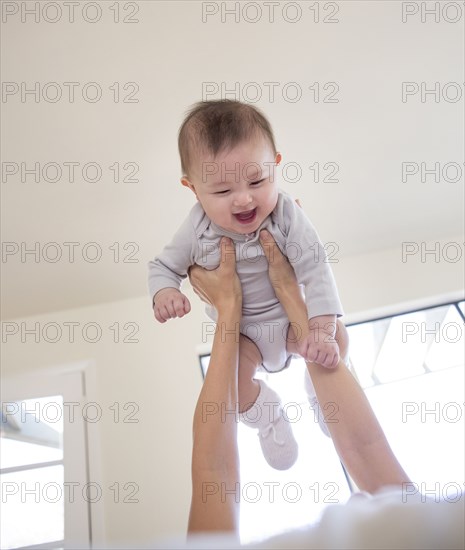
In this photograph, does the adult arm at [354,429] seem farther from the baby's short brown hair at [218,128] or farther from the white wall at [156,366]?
the white wall at [156,366]

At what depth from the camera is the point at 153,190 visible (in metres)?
2.13

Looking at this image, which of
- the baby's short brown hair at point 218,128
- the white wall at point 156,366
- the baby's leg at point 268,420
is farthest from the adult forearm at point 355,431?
the white wall at point 156,366

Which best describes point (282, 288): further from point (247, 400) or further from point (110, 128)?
point (110, 128)

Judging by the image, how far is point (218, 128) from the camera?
36.8 inches

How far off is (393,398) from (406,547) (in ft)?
7.17

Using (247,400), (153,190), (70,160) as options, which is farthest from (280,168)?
(247,400)

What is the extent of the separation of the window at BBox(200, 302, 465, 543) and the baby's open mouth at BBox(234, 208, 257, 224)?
55.5 inches

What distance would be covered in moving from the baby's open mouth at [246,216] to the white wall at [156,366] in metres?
1.51

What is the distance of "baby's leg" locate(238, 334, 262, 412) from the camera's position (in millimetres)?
985

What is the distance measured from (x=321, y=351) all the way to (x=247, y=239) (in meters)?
0.32

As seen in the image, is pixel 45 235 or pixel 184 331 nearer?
pixel 45 235

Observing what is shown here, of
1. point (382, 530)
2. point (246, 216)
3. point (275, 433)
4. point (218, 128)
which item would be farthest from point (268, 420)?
point (382, 530)

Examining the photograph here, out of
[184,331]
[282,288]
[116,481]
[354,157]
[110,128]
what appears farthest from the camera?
[184,331]

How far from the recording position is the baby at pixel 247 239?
2.93 feet
